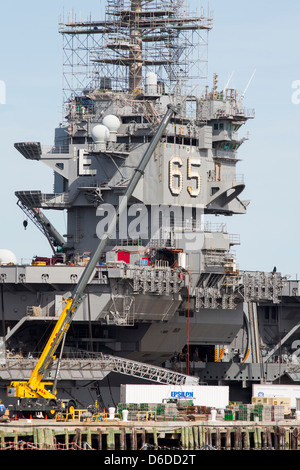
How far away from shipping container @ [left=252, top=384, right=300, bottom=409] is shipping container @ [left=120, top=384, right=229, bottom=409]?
4223 mm

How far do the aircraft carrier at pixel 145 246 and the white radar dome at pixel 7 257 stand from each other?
6cm

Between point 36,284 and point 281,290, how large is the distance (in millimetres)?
17769

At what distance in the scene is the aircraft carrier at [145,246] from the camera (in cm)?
8112

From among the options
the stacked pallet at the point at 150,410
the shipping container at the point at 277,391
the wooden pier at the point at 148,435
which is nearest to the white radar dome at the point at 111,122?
the shipping container at the point at 277,391

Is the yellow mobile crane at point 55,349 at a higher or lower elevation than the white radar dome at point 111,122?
lower

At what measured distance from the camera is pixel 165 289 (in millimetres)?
82688

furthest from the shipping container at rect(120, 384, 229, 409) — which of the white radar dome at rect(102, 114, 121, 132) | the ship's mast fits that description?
the ship's mast

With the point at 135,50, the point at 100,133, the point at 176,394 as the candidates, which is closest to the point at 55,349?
the point at 176,394

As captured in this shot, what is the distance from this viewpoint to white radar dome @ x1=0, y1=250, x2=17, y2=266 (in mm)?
85375

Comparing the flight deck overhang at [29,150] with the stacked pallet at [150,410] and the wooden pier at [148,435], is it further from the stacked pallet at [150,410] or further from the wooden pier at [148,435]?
the wooden pier at [148,435]

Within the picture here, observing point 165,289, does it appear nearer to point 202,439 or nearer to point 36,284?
point 36,284

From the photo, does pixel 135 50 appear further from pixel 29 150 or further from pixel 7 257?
pixel 7 257
